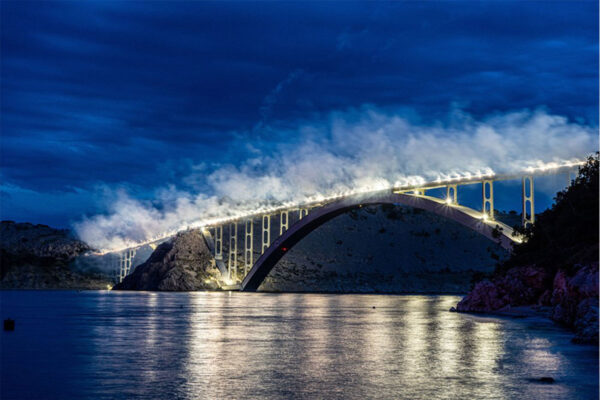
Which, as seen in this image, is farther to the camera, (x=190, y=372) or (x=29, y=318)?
(x=29, y=318)

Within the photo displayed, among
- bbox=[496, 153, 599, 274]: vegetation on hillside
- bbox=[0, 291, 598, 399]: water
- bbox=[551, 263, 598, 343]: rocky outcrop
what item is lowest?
bbox=[0, 291, 598, 399]: water

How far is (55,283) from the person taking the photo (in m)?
147

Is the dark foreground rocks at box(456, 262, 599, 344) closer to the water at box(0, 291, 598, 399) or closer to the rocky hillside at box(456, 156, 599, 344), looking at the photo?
the rocky hillside at box(456, 156, 599, 344)

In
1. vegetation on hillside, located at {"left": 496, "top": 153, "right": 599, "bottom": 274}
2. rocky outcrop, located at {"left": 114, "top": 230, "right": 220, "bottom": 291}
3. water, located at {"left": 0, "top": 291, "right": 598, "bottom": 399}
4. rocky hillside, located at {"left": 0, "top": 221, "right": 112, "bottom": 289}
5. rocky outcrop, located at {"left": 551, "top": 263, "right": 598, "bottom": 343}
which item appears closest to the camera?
water, located at {"left": 0, "top": 291, "right": 598, "bottom": 399}

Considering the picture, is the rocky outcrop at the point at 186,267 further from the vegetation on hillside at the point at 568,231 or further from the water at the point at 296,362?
the water at the point at 296,362

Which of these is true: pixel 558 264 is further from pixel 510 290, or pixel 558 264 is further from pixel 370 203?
pixel 370 203

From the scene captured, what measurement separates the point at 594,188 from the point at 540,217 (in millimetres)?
9390

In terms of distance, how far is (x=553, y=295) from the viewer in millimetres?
40688

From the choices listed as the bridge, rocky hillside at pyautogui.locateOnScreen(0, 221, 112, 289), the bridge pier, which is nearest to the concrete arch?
the bridge

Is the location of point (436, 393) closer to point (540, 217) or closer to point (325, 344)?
point (325, 344)

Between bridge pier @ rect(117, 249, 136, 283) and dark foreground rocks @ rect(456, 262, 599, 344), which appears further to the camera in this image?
bridge pier @ rect(117, 249, 136, 283)

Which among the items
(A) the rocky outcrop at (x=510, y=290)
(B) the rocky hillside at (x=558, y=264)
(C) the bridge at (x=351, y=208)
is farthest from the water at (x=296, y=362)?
(C) the bridge at (x=351, y=208)

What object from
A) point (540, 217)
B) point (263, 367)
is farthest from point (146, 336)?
point (540, 217)

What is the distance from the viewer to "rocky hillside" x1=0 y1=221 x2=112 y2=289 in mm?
146000
